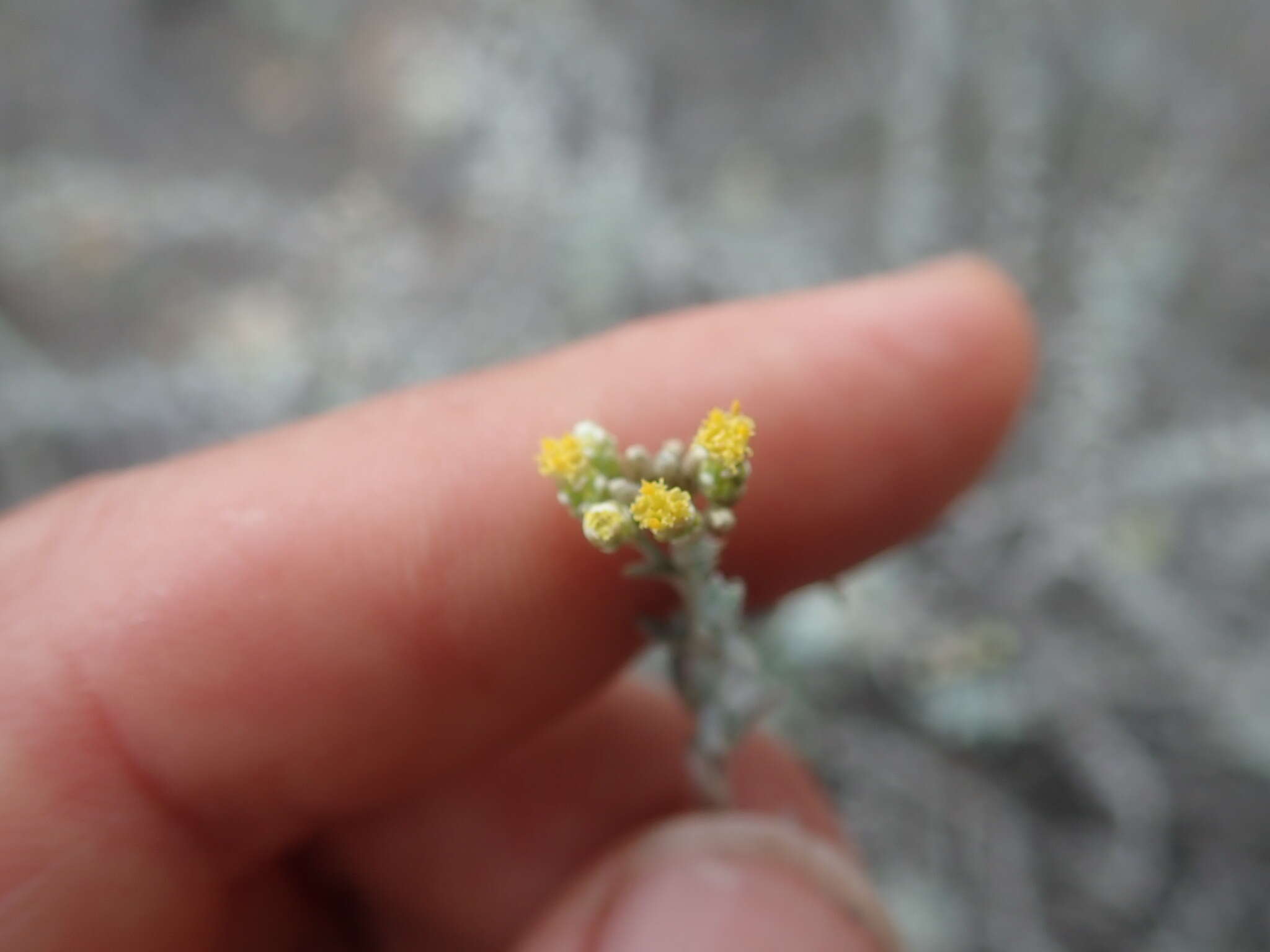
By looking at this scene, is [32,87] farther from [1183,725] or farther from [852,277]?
[1183,725]

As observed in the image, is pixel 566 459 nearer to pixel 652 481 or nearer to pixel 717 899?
pixel 652 481

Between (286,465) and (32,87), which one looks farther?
(32,87)

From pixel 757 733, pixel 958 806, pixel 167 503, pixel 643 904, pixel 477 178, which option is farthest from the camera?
pixel 477 178

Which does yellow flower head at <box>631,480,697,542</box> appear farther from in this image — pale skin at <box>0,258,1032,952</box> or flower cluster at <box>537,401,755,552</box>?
pale skin at <box>0,258,1032,952</box>

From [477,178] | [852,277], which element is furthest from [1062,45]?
[477,178]

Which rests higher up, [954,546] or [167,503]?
[167,503]

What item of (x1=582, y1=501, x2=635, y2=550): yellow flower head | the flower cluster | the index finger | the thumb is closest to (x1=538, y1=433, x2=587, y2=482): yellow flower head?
the flower cluster
